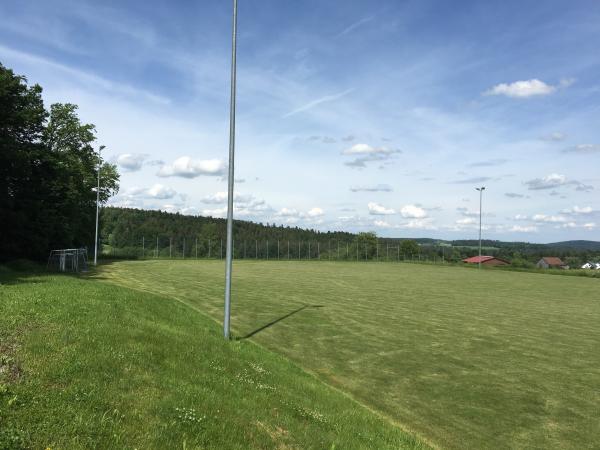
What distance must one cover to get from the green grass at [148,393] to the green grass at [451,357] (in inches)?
55.5

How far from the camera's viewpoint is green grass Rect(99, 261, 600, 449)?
9102 mm

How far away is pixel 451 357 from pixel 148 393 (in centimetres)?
1012

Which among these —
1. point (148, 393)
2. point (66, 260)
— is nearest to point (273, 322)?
point (148, 393)

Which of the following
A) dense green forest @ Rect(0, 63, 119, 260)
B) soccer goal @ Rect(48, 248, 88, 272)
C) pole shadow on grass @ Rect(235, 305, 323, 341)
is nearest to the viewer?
pole shadow on grass @ Rect(235, 305, 323, 341)

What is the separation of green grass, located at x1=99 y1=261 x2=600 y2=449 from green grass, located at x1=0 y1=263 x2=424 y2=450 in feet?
4.62

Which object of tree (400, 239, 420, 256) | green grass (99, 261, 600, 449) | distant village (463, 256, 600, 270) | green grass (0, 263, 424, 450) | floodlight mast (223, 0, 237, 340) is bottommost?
distant village (463, 256, 600, 270)

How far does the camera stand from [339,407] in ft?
29.6

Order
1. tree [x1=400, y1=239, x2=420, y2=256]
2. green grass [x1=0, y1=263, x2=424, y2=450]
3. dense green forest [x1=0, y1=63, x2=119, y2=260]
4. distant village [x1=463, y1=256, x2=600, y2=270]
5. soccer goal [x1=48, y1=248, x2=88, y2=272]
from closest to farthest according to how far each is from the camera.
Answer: green grass [x1=0, y1=263, x2=424, y2=450], dense green forest [x1=0, y1=63, x2=119, y2=260], soccer goal [x1=48, y1=248, x2=88, y2=272], tree [x1=400, y1=239, x2=420, y2=256], distant village [x1=463, y1=256, x2=600, y2=270]

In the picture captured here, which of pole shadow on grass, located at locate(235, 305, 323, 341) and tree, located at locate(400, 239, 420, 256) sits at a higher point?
tree, located at locate(400, 239, 420, 256)

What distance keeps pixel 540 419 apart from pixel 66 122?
54639mm

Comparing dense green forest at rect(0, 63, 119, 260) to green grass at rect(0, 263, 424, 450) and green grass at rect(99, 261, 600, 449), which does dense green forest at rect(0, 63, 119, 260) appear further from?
green grass at rect(0, 263, 424, 450)

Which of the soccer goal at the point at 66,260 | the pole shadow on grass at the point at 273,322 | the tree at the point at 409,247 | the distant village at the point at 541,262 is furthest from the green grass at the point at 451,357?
the distant village at the point at 541,262

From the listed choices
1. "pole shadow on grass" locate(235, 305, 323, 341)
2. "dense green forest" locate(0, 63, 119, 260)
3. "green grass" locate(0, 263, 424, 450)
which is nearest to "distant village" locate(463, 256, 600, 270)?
"dense green forest" locate(0, 63, 119, 260)

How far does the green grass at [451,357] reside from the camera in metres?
9.10
